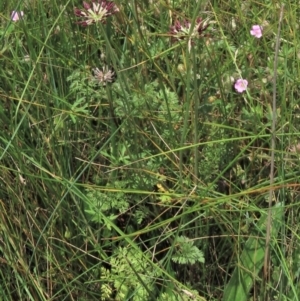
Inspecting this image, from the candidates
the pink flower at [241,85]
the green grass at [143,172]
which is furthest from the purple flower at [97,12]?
the pink flower at [241,85]

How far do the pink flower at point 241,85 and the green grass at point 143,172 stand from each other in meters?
0.02

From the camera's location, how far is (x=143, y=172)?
3.98 feet

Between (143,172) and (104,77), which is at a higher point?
(104,77)

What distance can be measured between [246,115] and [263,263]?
1.02ft

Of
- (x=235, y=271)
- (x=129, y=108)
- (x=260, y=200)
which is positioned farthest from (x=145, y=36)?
(x=235, y=271)

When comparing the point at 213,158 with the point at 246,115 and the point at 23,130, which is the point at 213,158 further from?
the point at 23,130

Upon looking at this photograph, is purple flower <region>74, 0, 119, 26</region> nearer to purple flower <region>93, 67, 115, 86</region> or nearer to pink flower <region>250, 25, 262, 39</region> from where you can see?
purple flower <region>93, 67, 115, 86</region>

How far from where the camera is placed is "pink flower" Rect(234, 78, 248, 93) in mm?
1282

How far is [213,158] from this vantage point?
1217 mm

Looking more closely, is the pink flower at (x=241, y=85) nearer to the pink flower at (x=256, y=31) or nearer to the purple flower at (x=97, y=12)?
the pink flower at (x=256, y=31)

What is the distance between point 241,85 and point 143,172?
27 cm

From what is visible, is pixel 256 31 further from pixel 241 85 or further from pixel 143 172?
pixel 143 172

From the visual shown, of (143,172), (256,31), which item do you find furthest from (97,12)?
(256,31)

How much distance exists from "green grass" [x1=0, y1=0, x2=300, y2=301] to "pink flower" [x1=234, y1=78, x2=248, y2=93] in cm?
2
